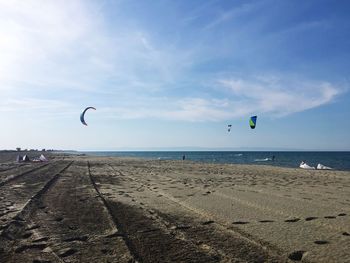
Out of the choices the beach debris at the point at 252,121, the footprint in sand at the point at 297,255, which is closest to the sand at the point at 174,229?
the footprint in sand at the point at 297,255

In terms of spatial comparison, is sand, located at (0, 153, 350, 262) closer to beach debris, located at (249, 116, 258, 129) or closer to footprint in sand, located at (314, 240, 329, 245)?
footprint in sand, located at (314, 240, 329, 245)

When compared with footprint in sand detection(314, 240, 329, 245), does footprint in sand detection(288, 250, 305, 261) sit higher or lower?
lower

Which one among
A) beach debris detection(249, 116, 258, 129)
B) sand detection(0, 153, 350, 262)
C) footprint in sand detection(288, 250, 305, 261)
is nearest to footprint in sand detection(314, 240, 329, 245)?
sand detection(0, 153, 350, 262)

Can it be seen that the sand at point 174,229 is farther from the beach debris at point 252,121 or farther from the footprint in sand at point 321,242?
the beach debris at point 252,121

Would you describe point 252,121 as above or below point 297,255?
above

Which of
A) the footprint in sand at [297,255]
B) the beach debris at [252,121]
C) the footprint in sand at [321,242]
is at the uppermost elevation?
the beach debris at [252,121]

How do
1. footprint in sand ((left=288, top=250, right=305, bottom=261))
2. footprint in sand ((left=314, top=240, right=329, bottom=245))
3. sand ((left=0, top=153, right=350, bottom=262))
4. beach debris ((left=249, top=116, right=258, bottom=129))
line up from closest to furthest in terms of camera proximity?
footprint in sand ((left=288, top=250, right=305, bottom=261)), sand ((left=0, top=153, right=350, bottom=262)), footprint in sand ((left=314, top=240, right=329, bottom=245)), beach debris ((left=249, top=116, right=258, bottom=129))

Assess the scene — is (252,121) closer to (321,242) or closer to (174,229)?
(174,229)

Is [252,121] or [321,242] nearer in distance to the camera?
[321,242]

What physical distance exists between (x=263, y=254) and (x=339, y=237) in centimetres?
167

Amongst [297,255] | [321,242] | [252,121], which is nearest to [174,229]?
[297,255]

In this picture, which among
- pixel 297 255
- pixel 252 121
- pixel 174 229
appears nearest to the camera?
pixel 297 255

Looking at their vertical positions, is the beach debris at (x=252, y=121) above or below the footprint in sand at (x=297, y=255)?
above

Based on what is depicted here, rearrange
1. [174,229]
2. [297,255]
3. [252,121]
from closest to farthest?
[297,255]
[174,229]
[252,121]
